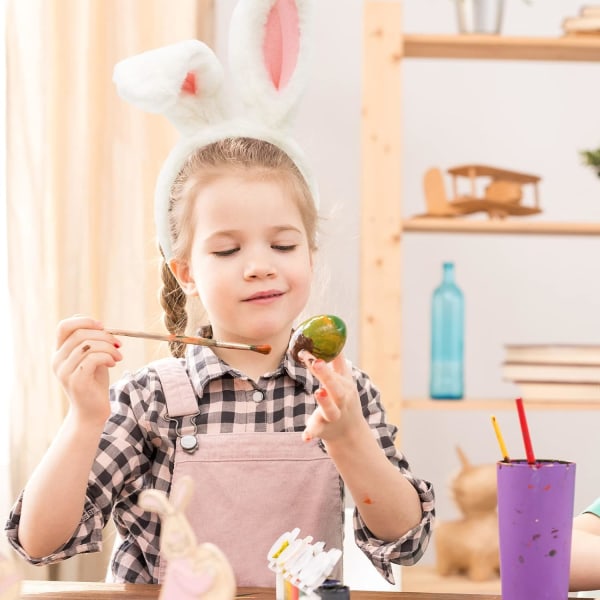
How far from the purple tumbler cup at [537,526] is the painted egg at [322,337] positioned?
26cm

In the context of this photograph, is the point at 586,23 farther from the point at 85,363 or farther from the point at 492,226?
the point at 85,363

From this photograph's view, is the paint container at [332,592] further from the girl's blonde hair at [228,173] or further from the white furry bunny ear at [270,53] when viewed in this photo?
the white furry bunny ear at [270,53]

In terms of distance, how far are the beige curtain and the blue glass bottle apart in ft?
2.47

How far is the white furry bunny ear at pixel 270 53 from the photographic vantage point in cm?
129

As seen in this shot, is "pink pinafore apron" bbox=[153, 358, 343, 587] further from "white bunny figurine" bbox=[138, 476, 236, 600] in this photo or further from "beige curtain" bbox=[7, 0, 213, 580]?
"beige curtain" bbox=[7, 0, 213, 580]

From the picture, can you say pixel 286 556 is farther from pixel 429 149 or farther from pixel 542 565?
pixel 429 149

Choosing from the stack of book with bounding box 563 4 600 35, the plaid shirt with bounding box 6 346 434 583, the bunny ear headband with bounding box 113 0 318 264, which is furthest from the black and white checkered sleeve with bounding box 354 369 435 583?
the stack of book with bounding box 563 4 600 35

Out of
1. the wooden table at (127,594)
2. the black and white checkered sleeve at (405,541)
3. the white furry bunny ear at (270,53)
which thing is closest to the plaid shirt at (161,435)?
the black and white checkered sleeve at (405,541)

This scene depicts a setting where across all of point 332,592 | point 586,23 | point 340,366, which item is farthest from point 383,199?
point 332,592

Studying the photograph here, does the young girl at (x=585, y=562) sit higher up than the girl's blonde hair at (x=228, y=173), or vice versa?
the girl's blonde hair at (x=228, y=173)

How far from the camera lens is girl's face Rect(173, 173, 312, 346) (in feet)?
3.98

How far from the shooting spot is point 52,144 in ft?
8.16

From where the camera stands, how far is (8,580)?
0.76 metres

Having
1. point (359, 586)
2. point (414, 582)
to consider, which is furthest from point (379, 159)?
point (359, 586)
